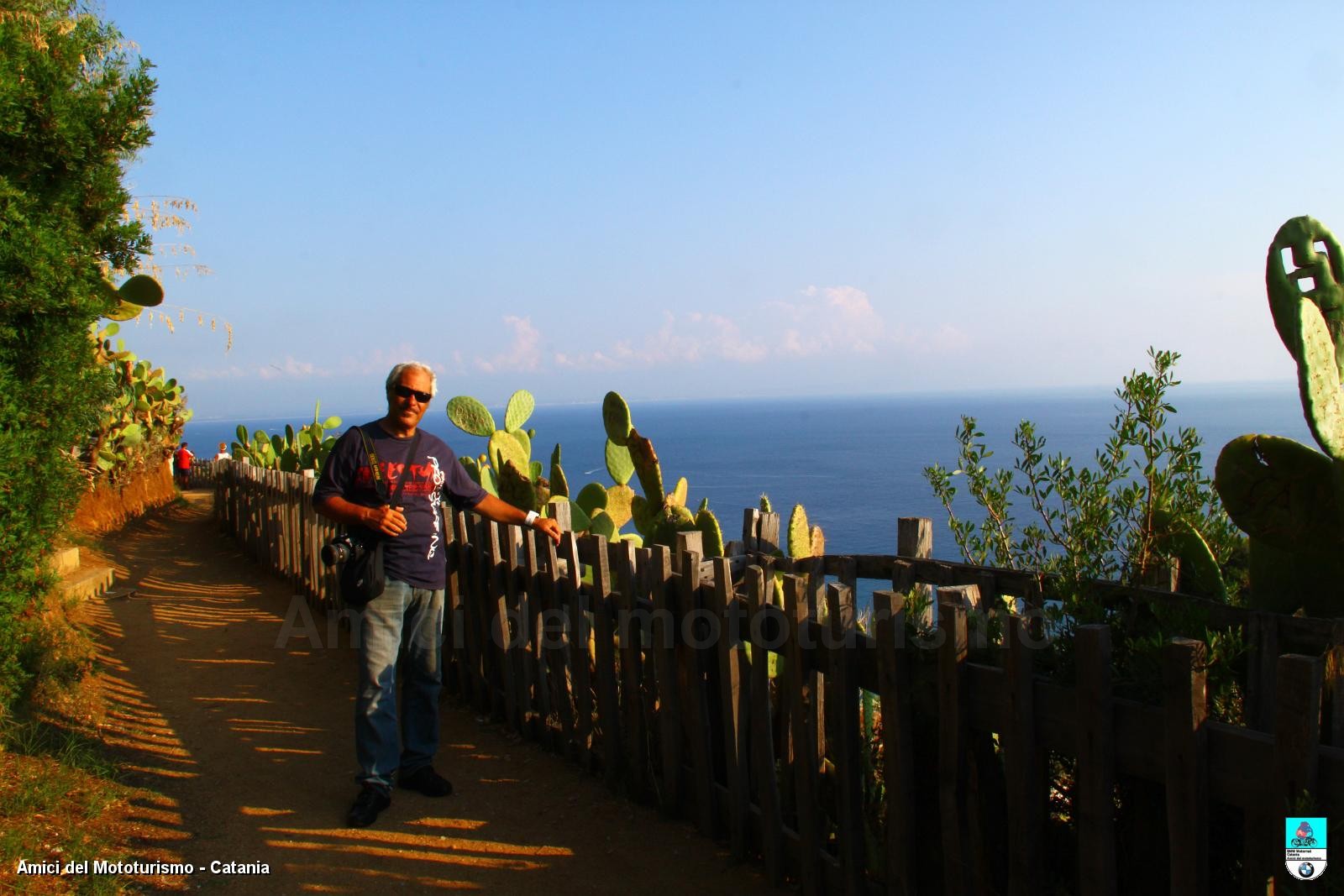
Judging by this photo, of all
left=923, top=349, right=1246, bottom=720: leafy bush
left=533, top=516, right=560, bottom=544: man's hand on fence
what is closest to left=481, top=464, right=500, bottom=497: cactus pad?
left=533, top=516, right=560, bottom=544: man's hand on fence

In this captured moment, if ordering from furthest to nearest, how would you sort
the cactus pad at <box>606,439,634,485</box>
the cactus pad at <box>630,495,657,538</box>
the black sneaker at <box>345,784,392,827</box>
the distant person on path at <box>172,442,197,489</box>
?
1. the distant person on path at <box>172,442,197,489</box>
2. the cactus pad at <box>606,439,634,485</box>
3. the cactus pad at <box>630,495,657,538</box>
4. the black sneaker at <box>345,784,392,827</box>

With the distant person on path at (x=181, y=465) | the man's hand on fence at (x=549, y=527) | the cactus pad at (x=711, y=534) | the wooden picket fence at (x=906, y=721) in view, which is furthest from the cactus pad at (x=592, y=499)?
the distant person on path at (x=181, y=465)

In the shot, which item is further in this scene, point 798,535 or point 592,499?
point 592,499

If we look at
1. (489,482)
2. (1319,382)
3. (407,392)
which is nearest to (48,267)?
(407,392)

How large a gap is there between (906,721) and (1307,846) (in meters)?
1.08

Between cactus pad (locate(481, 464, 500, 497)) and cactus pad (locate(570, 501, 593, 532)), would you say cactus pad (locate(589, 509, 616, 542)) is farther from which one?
cactus pad (locate(481, 464, 500, 497))

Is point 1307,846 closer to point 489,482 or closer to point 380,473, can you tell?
point 380,473

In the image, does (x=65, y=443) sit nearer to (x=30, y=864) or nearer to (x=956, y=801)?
(x=30, y=864)

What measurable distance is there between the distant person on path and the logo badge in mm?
19653

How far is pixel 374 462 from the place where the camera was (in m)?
3.98

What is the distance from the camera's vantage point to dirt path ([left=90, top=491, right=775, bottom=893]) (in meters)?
3.50

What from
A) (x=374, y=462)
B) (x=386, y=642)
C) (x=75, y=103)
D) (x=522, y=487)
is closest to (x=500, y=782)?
(x=386, y=642)

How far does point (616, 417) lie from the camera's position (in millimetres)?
6363

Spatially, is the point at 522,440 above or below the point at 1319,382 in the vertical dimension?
below
